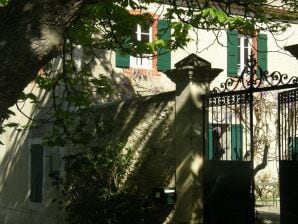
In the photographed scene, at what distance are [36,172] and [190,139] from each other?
21.2 ft

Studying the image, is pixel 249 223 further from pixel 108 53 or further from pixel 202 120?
pixel 108 53

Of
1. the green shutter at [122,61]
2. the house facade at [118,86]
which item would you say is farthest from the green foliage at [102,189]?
the green shutter at [122,61]

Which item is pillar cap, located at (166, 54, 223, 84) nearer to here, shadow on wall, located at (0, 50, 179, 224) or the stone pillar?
the stone pillar

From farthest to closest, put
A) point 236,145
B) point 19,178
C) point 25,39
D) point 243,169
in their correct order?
point 19,178, point 236,145, point 243,169, point 25,39

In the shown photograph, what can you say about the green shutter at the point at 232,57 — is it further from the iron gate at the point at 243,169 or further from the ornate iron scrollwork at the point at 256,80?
the ornate iron scrollwork at the point at 256,80

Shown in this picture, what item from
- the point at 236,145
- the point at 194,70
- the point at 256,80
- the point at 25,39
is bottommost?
the point at 236,145

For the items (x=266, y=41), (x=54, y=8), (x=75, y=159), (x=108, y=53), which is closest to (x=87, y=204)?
(x=75, y=159)

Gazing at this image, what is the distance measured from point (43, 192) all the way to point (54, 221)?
1188mm

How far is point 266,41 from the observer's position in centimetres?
1633

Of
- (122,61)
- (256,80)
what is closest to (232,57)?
(122,61)

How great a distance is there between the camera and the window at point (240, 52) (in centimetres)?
1573

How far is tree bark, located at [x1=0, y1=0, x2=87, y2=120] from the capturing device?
3.79 m

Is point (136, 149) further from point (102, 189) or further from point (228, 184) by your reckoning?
Result: point (228, 184)

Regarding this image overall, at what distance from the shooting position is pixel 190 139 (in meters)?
8.70
